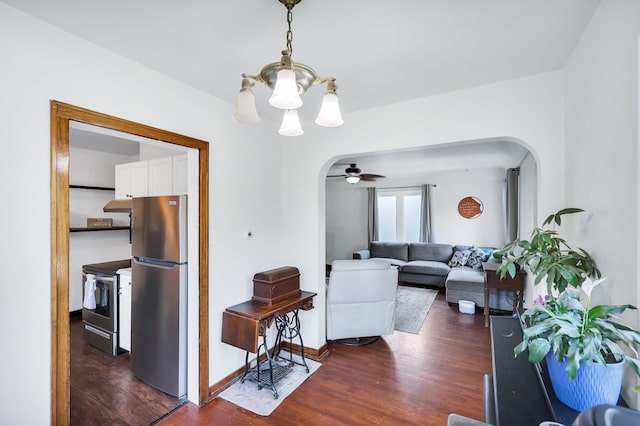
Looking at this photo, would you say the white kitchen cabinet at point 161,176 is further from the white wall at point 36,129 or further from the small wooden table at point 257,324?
the small wooden table at point 257,324

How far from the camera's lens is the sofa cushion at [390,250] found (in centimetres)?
657

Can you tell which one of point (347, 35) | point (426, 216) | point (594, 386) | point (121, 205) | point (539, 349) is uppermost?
point (347, 35)

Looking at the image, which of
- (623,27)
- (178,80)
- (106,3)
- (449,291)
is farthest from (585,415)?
(449,291)

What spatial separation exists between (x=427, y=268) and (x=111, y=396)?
5.15 m

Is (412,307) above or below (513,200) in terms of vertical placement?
below

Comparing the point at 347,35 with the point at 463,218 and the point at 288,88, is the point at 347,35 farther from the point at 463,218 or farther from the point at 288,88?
the point at 463,218

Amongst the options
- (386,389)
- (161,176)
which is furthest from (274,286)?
(161,176)

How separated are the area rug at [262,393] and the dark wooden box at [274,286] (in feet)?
2.29

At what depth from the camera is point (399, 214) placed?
713 centimetres

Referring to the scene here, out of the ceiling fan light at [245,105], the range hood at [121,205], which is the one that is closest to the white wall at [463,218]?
the range hood at [121,205]

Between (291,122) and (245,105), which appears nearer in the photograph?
(245,105)

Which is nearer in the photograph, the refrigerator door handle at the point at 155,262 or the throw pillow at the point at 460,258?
the refrigerator door handle at the point at 155,262

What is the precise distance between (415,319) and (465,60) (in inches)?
135

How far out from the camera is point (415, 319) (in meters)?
4.14
